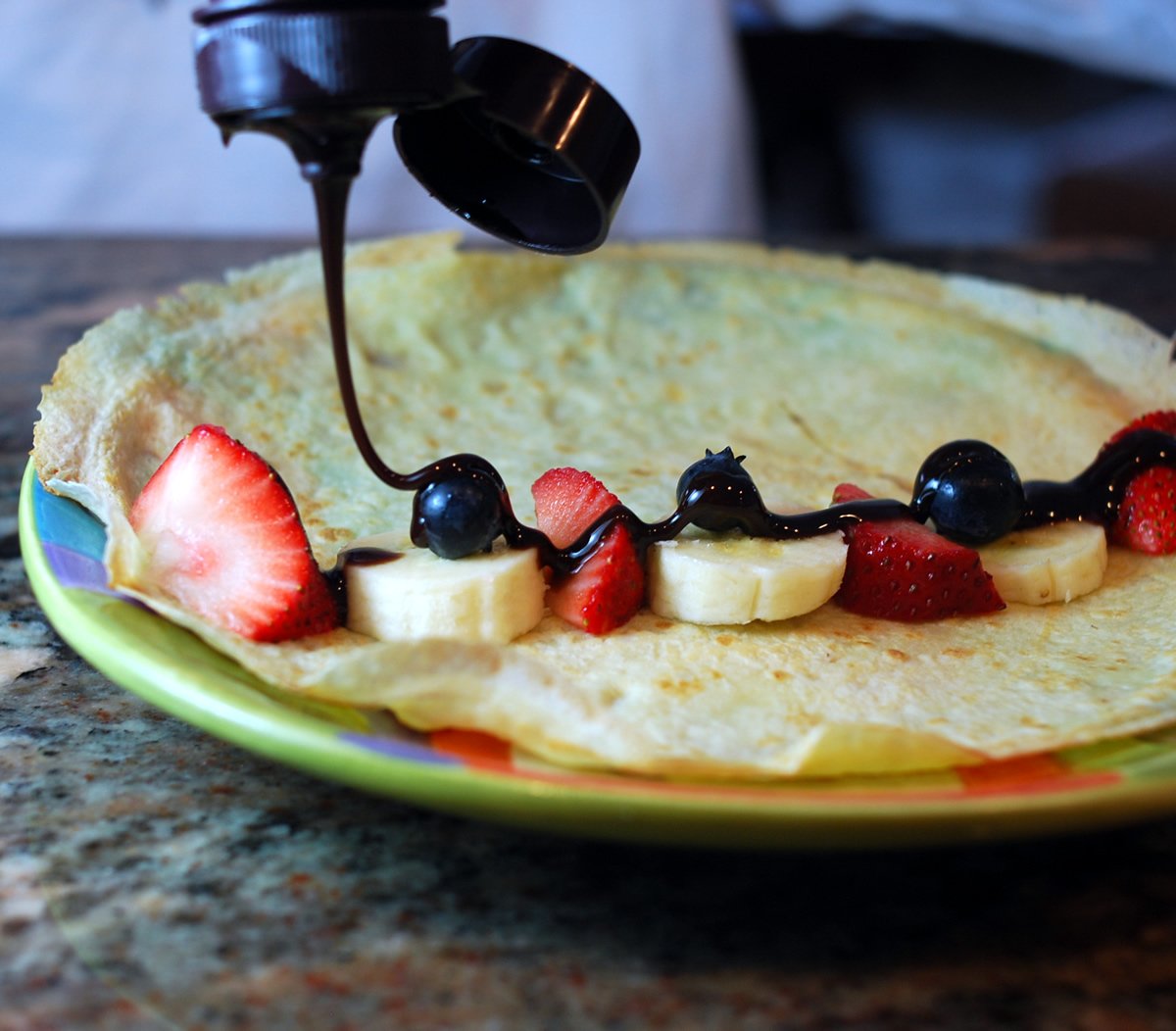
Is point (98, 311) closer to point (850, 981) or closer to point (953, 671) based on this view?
point (953, 671)

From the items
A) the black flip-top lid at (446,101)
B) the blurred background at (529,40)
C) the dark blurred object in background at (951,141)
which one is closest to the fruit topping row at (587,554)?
the black flip-top lid at (446,101)

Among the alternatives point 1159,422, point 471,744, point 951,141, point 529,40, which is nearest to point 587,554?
point 471,744

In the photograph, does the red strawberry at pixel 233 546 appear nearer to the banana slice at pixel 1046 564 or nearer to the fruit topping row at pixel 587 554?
the fruit topping row at pixel 587 554

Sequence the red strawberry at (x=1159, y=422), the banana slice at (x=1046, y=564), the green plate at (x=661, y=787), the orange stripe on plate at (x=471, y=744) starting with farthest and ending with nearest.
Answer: the red strawberry at (x=1159, y=422) < the banana slice at (x=1046, y=564) < the orange stripe on plate at (x=471, y=744) < the green plate at (x=661, y=787)

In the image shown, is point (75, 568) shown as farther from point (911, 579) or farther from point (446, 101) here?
point (911, 579)

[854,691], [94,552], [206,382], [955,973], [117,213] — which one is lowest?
[955,973]

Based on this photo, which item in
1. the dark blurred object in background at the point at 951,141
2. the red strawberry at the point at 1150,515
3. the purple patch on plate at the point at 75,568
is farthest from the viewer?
the dark blurred object in background at the point at 951,141

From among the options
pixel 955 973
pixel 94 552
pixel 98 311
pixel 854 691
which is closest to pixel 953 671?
pixel 854 691
